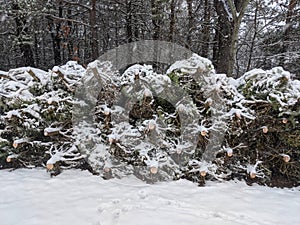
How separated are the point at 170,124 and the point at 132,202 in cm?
87

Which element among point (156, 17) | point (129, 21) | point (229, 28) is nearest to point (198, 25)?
point (156, 17)

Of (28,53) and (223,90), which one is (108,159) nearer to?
(223,90)

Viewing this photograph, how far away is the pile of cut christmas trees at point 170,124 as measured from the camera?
8.13ft

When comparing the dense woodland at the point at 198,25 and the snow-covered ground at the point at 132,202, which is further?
the dense woodland at the point at 198,25

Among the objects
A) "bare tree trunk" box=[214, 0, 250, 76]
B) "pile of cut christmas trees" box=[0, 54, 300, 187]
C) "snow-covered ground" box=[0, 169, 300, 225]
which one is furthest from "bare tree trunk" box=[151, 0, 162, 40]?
"snow-covered ground" box=[0, 169, 300, 225]

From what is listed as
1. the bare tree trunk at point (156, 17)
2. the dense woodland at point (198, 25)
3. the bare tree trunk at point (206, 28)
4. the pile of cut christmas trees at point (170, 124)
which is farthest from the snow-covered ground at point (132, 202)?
the bare tree trunk at point (206, 28)

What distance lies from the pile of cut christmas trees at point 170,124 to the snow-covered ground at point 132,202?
0.17 metres

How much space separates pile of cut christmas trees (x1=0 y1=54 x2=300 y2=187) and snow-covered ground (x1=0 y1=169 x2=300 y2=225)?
0.17 m

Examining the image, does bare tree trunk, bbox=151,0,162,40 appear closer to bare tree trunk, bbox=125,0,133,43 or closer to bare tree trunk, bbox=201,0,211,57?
bare tree trunk, bbox=125,0,133,43

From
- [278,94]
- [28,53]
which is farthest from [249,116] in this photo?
[28,53]

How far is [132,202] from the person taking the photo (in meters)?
1.99

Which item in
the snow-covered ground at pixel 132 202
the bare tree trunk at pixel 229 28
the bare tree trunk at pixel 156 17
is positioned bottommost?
the snow-covered ground at pixel 132 202

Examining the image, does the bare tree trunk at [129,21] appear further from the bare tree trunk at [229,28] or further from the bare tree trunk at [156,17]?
the bare tree trunk at [229,28]

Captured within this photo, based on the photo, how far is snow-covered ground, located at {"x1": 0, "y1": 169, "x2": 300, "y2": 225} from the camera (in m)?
1.76
